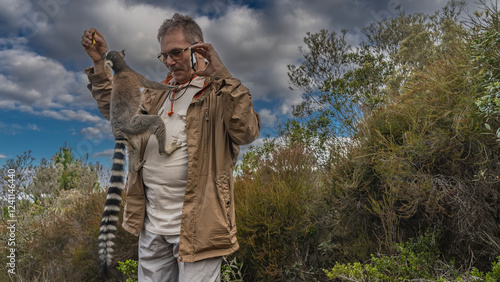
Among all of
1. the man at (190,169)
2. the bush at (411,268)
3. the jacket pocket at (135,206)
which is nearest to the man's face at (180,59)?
the man at (190,169)

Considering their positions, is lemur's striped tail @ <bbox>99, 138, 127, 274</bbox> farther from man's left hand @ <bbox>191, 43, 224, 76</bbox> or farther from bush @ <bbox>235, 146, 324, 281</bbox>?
bush @ <bbox>235, 146, 324, 281</bbox>

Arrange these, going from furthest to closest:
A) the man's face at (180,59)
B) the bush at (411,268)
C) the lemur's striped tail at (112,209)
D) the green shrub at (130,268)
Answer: the green shrub at (130,268) < the bush at (411,268) < the man's face at (180,59) < the lemur's striped tail at (112,209)

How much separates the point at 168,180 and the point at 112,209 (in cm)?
61

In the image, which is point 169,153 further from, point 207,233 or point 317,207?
point 317,207

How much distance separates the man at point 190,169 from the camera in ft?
8.19

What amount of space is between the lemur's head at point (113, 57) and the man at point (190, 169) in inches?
2.6

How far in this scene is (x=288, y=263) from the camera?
5.04 metres

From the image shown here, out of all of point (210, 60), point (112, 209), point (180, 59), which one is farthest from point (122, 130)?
point (210, 60)

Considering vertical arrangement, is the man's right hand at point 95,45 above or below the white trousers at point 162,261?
above

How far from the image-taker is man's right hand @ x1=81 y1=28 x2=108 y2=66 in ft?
9.26

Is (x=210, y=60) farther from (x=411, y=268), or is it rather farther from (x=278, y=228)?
(x=411, y=268)

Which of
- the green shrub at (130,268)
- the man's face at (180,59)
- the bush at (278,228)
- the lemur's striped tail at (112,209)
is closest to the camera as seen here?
the lemur's striped tail at (112,209)

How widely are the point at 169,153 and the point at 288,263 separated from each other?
3.15m

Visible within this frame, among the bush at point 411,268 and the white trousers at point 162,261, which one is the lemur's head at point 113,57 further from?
the bush at point 411,268
